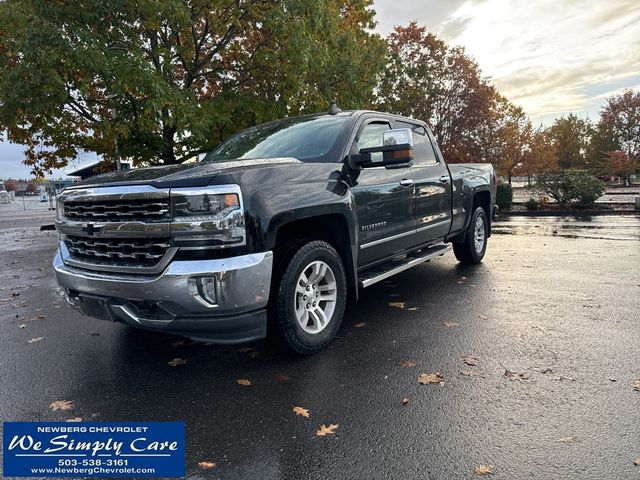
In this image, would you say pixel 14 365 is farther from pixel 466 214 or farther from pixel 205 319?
pixel 466 214

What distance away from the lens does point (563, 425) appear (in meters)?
2.62

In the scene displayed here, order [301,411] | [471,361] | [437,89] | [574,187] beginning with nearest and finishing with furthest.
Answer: [301,411]
[471,361]
[574,187]
[437,89]

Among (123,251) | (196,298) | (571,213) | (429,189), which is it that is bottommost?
(571,213)

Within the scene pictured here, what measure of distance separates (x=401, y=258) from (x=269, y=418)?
2850 millimetres

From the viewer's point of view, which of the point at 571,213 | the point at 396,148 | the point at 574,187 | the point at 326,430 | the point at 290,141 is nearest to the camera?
the point at 326,430

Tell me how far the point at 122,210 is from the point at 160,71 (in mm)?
8282

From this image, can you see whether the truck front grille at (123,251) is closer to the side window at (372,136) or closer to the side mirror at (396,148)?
the side mirror at (396,148)

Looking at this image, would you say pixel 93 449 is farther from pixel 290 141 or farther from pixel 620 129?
pixel 620 129

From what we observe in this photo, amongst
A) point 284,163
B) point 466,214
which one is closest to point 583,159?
point 466,214

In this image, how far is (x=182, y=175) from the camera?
3.16 meters

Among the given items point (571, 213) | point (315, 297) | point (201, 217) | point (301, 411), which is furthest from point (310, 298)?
point (571, 213)

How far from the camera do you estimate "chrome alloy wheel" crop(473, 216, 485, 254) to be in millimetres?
7160

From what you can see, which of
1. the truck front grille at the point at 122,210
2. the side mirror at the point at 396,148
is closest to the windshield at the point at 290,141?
the side mirror at the point at 396,148

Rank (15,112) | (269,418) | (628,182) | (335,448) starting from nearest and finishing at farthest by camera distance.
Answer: (335,448) → (269,418) → (15,112) → (628,182)
